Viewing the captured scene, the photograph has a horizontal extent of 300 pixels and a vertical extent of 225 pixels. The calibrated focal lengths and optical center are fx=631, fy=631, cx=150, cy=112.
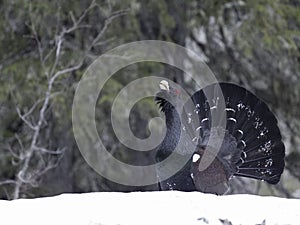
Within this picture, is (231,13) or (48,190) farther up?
(231,13)

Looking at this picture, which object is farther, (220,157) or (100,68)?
(100,68)

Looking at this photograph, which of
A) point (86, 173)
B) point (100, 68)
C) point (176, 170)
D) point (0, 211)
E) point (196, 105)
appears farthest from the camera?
point (86, 173)

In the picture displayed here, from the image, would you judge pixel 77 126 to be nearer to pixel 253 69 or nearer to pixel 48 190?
pixel 48 190

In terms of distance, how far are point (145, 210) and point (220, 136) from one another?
156 cm

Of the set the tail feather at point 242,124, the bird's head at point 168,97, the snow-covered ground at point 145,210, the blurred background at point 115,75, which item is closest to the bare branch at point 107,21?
the blurred background at point 115,75

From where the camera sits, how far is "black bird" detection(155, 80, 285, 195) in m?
4.56

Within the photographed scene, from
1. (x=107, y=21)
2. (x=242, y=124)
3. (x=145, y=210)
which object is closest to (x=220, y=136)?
(x=242, y=124)

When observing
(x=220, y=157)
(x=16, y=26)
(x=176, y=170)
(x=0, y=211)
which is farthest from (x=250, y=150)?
(x=16, y=26)

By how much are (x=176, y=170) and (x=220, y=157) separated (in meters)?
0.39

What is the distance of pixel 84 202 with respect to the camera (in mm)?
3461

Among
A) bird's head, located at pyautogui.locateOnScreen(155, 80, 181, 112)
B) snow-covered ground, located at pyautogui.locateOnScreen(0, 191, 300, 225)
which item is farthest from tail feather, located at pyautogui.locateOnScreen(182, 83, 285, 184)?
snow-covered ground, located at pyautogui.locateOnScreen(0, 191, 300, 225)

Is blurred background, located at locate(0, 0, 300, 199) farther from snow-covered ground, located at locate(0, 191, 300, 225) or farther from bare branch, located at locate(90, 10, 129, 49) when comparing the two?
snow-covered ground, located at locate(0, 191, 300, 225)

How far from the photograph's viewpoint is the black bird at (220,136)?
4.56 meters

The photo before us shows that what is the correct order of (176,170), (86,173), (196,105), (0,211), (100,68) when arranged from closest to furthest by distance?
(0,211) → (176,170) → (196,105) → (100,68) → (86,173)
